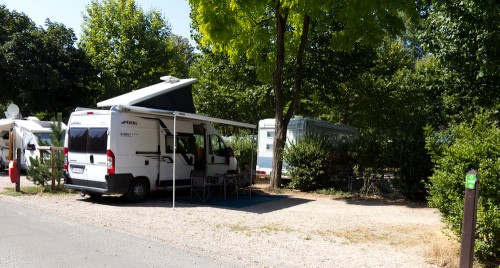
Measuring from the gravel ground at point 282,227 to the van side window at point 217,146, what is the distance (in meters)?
2.41

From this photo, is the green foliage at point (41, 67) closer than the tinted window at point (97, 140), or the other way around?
the tinted window at point (97, 140)

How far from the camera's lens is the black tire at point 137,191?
37.3 feet

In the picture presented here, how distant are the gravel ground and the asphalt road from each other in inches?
14.7

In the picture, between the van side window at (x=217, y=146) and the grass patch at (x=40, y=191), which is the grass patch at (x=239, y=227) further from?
the grass patch at (x=40, y=191)

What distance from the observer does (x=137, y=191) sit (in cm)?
1159

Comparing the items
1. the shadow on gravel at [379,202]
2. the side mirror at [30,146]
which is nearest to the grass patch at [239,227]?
the shadow on gravel at [379,202]

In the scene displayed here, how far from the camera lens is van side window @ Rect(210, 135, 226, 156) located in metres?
13.7

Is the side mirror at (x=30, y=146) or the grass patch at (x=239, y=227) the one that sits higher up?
the side mirror at (x=30, y=146)

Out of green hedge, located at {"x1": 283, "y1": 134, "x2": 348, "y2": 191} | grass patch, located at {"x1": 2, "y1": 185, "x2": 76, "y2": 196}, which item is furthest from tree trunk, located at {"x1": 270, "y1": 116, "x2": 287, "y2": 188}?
grass patch, located at {"x1": 2, "y1": 185, "x2": 76, "y2": 196}

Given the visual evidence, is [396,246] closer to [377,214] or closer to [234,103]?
[377,214]

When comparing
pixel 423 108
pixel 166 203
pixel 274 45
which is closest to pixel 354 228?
pixel 166 203

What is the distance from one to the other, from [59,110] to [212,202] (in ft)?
51.8

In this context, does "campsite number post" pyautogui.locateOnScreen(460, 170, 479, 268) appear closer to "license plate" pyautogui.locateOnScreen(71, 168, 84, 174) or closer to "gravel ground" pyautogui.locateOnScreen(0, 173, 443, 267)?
"gravel ground" pyautogui.locateOnScreen(0, 173, 443, 267)

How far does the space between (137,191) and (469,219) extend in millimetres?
8340
